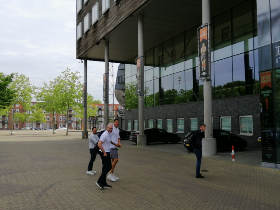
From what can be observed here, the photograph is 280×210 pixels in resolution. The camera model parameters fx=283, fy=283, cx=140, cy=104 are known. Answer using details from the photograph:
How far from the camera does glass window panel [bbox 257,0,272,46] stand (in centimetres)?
1154

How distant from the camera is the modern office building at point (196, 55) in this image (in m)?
11.5

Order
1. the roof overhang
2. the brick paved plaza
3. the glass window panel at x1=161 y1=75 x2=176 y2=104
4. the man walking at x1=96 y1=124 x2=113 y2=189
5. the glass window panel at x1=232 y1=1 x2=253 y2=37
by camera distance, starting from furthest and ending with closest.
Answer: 1. the glass window panel at x1=161 y1=75 x2=176 y2=104
2. the roof overhang
3. the glass window panel at x1=232 y1=1 x2=253 y2=37
4. the man walking at x1=96 y1=124 x2=113 y2=189
5. the brick paved plaza

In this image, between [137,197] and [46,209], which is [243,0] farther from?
[46,209]

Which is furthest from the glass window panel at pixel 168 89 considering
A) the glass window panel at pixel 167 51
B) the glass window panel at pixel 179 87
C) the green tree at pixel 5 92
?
the green tree at pixel 5 92

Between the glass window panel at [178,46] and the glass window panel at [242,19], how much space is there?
22.6ft

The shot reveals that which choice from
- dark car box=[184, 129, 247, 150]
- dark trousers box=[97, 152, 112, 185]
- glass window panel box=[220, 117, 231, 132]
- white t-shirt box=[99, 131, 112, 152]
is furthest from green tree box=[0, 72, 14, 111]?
dark trousers box=[97, 152, 112, 185]

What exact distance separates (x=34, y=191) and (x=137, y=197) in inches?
111

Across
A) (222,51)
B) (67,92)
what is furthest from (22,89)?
(222,51)

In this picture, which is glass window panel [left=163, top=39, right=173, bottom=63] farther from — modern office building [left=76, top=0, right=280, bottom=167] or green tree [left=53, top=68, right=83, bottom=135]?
green tree [left=53, top=68, right=83, bottom=135]

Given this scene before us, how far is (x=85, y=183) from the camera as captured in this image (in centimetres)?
861

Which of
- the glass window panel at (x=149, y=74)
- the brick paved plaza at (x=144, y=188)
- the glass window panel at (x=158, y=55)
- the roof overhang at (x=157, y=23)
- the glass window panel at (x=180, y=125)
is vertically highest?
the roof overhang at (x=157, y=23)

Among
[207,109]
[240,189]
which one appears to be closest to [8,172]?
[240,189]

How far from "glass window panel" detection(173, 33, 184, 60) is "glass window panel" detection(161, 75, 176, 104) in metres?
2.37

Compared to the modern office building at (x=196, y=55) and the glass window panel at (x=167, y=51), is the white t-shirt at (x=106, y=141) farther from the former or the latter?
the glass window panel at (x=167, y=51)
